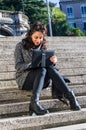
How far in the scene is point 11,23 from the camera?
1168 inches

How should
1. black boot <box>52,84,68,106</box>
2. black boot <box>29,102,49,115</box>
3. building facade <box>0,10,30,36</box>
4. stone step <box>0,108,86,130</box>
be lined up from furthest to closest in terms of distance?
building facade <box>0,10,30,36</box>
black boot <box>52,84,68,106</box>
black boot <box>29,102,49,115</box>
stone step <box>0,108,86,130</box>

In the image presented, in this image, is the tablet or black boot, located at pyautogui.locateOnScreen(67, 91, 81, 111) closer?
black boot, located at pyautogui.locateOnScreen(67, 91, 81, 111)

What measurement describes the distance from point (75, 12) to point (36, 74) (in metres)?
57.2

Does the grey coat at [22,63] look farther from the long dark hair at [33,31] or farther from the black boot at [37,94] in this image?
the black boot at [37,94]

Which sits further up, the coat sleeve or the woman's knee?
the coat sleeve

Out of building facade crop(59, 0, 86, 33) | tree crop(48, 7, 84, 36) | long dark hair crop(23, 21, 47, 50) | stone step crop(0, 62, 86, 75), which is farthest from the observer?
building facade crop(59, 0, 86, 33)

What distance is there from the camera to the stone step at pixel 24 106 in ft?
16.0

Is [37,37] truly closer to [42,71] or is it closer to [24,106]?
[42,71]

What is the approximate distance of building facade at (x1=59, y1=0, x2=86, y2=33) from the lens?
2406 inches

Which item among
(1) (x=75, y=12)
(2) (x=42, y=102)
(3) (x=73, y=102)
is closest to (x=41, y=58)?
(2) (x=42, y=102)

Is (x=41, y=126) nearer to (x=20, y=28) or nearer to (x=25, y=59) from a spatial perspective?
(x=25, y=59)

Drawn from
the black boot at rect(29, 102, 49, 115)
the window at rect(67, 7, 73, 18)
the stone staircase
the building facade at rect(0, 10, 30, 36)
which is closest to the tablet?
the stone staircase

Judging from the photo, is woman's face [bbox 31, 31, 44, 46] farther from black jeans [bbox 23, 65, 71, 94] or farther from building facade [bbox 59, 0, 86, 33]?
building facade [bbox 59, 0, 86, 33]

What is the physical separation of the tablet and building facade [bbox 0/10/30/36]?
23646 mm
